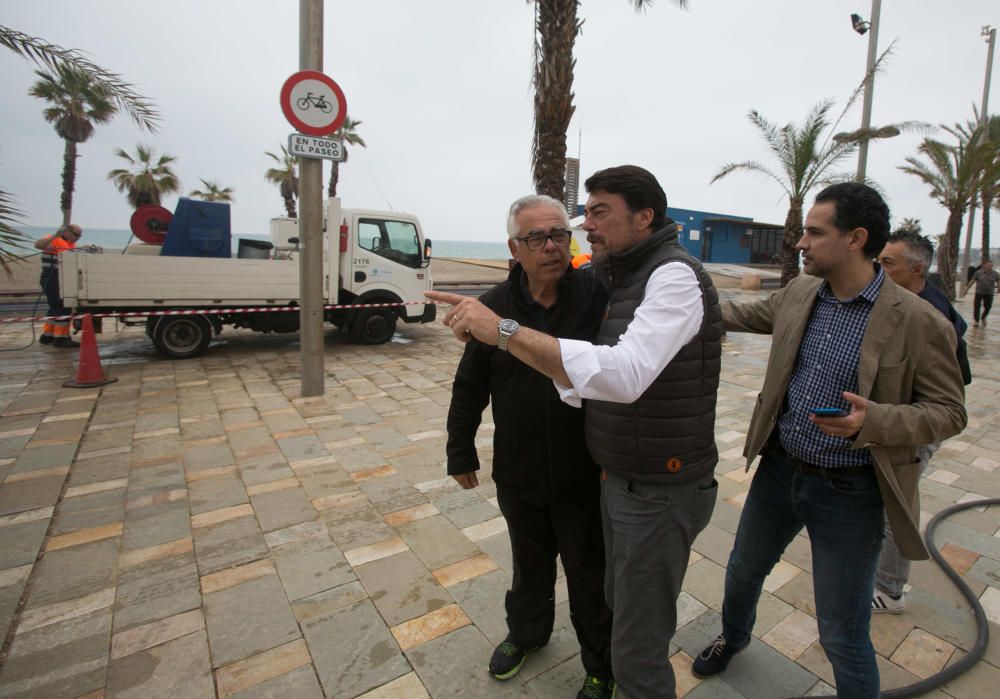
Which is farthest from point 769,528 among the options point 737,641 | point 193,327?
point 193,327

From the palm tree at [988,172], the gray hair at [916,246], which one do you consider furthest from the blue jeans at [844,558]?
the palm tree at [988,172]

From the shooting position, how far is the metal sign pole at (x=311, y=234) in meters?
5.67

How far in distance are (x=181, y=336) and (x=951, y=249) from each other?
76.3ft

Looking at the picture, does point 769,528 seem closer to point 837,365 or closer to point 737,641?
point 737,641

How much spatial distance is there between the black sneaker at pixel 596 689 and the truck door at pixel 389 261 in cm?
751

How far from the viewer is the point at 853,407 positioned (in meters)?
1.59

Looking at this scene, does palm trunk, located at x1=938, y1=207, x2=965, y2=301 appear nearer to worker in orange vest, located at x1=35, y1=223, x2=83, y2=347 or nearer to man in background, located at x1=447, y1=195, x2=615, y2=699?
man in background, located at x1=447, y1=195, x2=615, y2=699

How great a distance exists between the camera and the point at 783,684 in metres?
2.18

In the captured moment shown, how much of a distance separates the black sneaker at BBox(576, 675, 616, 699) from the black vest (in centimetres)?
99

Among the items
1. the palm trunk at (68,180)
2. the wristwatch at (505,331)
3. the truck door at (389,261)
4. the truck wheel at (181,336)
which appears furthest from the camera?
the palm trunk at (68,180)

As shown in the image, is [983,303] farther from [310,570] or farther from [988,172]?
[310,570]

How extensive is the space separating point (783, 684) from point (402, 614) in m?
1.68

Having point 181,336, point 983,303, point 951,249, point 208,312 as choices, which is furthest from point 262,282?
point 951,249

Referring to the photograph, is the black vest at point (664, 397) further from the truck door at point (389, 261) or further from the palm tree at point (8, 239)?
the truck door at point (389, 261)
